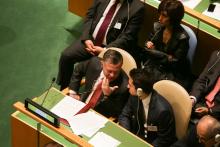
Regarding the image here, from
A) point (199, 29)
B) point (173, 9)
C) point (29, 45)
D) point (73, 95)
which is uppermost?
point (173, 9)

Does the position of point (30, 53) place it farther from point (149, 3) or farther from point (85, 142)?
point (85, 142)

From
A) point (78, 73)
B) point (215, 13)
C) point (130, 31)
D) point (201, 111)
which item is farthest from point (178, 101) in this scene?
point (215, 13)

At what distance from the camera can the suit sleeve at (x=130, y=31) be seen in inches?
176

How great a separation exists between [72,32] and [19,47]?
62 cm

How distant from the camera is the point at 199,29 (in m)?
4.34

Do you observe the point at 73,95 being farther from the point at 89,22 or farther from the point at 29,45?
the point at 29,45

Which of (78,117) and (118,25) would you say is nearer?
(78,117)

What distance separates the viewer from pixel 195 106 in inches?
159

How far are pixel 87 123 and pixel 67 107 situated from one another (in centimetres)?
23

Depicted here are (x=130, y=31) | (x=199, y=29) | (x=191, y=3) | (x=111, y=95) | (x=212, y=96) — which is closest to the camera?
(x=111, y=95)

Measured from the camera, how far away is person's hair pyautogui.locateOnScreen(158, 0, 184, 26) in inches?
161

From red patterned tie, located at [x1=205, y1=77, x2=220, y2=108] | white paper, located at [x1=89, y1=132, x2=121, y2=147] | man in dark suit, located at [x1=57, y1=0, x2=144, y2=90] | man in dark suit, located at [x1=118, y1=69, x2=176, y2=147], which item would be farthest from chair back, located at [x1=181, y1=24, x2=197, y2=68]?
white paper, located at [x1=89, y1=132, x2=121, y2=147]

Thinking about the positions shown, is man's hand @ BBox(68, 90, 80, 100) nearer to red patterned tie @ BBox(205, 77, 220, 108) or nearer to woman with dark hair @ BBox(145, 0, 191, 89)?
woman with dark hair @ BBox(145, 0, 191, 89)

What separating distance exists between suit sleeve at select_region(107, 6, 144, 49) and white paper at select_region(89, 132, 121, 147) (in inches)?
45.9
